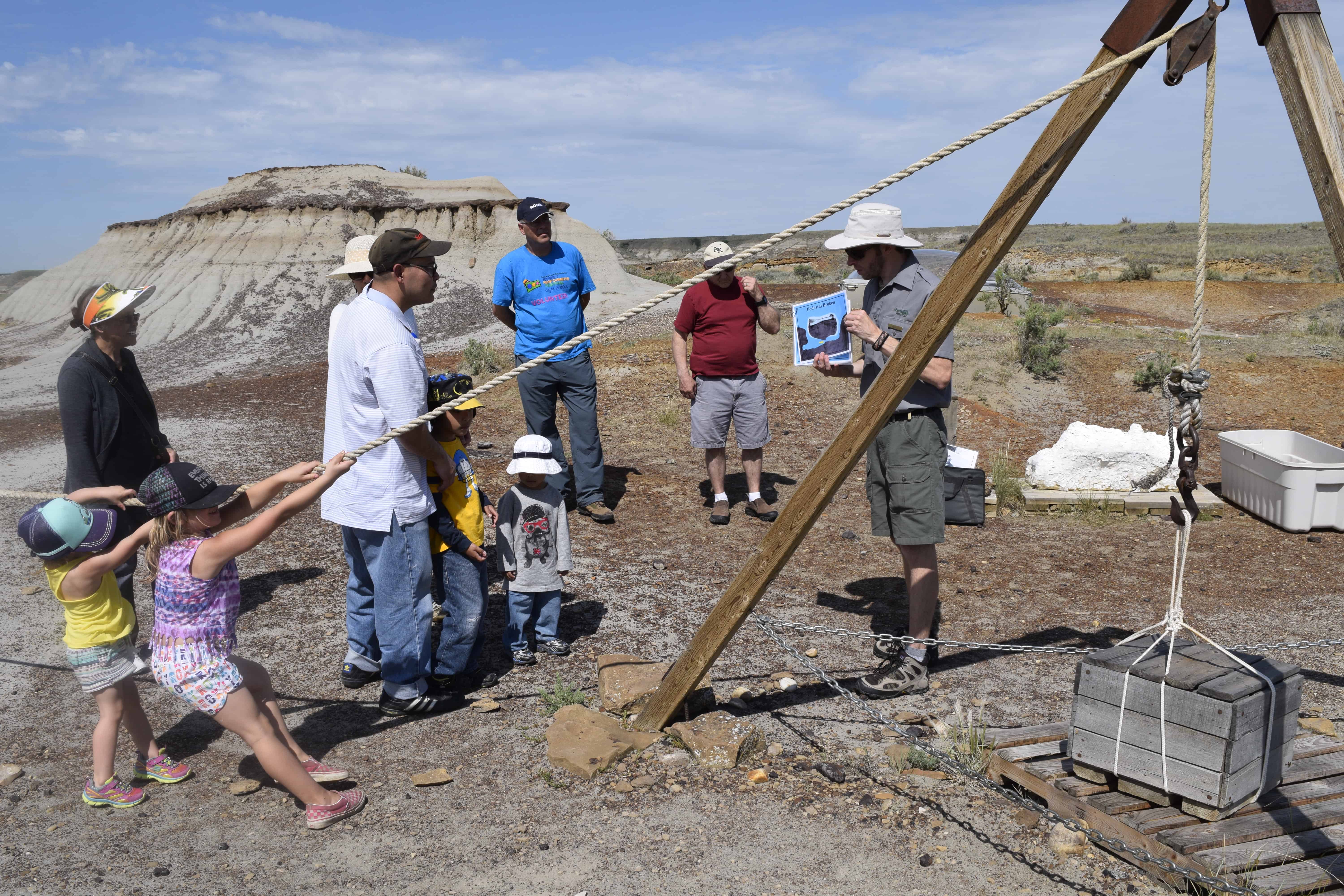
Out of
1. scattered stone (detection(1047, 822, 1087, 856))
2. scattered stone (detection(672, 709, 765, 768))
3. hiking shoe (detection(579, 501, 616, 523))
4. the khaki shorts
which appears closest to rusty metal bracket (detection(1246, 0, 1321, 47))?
scattered stone (detection(1047, 822, 1087, 856))

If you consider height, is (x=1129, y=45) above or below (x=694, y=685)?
above

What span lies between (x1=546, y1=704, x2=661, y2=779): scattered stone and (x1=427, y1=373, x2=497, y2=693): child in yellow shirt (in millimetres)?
600

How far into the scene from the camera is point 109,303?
3.96 m

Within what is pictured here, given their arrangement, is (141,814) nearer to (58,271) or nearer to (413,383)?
(413,383)

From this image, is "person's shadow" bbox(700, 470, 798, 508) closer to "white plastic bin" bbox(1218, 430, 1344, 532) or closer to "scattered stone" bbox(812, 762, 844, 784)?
"white plastic bin" bbox(1218, 430, 1344, 532)

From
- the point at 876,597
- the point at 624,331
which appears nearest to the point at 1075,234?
the point at 624,331

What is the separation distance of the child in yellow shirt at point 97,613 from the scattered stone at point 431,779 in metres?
0.99

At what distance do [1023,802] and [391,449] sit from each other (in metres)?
2.70

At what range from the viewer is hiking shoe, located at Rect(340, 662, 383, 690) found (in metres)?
4.45

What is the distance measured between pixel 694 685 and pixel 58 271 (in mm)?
32425

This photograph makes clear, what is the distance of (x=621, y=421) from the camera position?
418 inches

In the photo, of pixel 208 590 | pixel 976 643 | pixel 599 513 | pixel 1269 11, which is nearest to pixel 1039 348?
pixel 599 513

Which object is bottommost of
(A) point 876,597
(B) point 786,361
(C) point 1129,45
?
(A) point 876,597

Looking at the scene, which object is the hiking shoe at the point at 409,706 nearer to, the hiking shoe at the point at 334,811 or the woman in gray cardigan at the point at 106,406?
the hiking shoe at the point at 334,811
